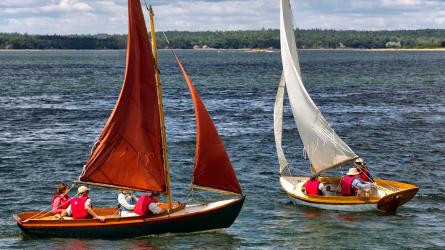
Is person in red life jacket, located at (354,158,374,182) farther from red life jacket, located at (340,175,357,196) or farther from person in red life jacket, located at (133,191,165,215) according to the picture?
person in red life jacket, located at (133,191,165,215)

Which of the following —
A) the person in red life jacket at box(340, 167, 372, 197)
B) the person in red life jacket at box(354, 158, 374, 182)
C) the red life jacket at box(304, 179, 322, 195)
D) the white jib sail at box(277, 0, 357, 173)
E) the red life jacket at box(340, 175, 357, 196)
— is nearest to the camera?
the person in red life jacket at box(340, 167, 372, 197)

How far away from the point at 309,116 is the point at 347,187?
3.98 meters

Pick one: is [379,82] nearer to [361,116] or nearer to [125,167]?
[361,116]

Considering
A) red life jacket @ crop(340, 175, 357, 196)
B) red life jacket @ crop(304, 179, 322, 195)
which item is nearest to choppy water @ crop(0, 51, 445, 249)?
red life jacket @ crop(304, 179, 322, 195)

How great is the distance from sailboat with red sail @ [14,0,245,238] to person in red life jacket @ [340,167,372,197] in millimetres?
6368

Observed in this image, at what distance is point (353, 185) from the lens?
33.7 metres

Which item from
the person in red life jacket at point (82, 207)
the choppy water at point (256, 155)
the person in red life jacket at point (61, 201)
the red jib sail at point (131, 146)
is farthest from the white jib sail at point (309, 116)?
the person in red life jacket at point (61, 201)

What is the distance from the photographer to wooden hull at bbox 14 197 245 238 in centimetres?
2866

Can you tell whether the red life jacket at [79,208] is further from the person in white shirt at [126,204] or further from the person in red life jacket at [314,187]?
the person in red life jacket at [314,187]

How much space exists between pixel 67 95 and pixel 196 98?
72795 mm

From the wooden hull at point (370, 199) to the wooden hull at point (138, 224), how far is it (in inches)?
232

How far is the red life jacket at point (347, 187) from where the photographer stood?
33.8 m

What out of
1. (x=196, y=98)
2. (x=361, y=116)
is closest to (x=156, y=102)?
(x=196, y=98)

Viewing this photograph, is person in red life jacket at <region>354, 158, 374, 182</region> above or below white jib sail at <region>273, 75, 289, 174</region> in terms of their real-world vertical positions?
below
